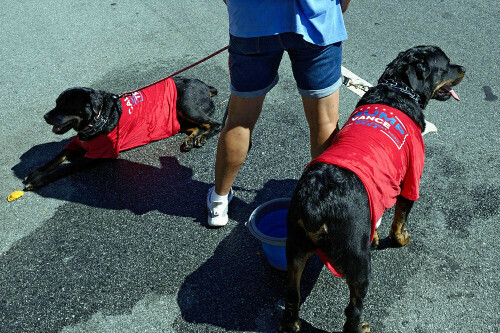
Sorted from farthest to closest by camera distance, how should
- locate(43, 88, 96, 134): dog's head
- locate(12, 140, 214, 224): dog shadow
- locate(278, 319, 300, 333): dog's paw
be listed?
locate(43, 88, 96, 134): dog's head → locate(12, 140, 214, 224): dog shadow → locate(278, 319, 300, 333): dog's paw

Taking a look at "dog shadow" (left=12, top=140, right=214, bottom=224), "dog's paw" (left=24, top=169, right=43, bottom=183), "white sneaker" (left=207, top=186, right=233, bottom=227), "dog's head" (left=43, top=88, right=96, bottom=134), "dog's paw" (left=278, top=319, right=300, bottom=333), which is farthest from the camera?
"dog's paw" (left=24, top=169, right=43, bottom=183)

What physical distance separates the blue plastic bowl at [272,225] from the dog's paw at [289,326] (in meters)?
0.40

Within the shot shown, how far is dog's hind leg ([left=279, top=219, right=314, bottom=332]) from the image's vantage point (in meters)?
2.35

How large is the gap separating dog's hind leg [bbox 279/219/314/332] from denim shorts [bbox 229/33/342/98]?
0.87m

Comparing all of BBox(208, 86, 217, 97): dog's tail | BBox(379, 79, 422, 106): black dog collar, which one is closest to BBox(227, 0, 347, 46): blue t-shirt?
BBox(379, 79, 422, 106): black dog collar

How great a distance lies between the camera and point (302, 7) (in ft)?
7.82

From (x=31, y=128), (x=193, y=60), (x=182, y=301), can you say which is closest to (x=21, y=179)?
(x=31, y=128)

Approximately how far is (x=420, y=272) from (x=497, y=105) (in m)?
2.22

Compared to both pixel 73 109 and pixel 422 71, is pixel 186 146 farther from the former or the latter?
pixel 422 71

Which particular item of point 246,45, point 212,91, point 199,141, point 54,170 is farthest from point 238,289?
point 212,91

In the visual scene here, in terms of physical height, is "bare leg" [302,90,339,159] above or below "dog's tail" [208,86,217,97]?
above

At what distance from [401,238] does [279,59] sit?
1.42m

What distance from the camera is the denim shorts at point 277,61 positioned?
2.54 meters

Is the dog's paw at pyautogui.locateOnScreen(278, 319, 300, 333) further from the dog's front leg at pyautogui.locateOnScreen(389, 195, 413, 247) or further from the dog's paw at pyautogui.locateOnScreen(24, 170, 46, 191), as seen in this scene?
the dog's paw at pyautogui.locateOnScreen(24, 170, 46, 191)
